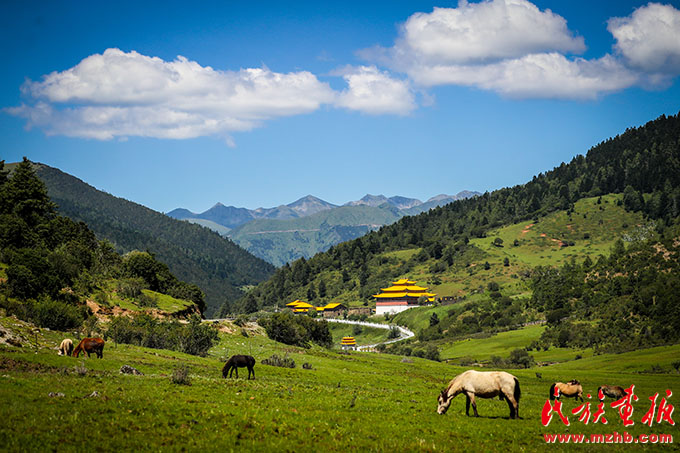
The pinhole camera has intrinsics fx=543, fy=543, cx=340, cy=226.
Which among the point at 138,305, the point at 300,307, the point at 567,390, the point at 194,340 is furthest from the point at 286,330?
the point at 300,307

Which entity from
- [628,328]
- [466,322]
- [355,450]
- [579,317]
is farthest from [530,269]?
[355,450]

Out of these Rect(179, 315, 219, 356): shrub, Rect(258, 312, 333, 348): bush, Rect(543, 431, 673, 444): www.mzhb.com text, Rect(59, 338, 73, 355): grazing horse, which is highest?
Rect(59, 338, 73, 355): grazing horse

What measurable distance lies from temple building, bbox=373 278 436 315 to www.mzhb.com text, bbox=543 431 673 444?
15144cm

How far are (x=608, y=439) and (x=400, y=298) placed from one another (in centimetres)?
15561

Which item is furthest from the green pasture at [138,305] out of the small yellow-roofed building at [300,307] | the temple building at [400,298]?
the small yellow-roofed building at [300,307]

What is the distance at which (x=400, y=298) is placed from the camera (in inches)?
6845

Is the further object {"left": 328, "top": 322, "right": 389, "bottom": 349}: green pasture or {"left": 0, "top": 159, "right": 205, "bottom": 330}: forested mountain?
{"left": 328, "top": 322, "right": 389, "bottom": 349}: green pasture

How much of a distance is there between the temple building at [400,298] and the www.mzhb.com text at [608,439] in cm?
15144

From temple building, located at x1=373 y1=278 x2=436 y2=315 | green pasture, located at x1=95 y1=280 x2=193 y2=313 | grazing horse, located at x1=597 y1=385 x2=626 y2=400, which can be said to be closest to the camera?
grazing horse, located at x1=597 y1=385 x2=626 y2=400

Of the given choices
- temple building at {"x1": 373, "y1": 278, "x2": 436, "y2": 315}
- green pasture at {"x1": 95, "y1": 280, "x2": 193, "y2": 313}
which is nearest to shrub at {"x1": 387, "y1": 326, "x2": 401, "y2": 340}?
temple building at {"x1": 373, "y1": 278, "x2": 436, "y2": 315}

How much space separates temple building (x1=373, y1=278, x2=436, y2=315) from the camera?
6781 inches

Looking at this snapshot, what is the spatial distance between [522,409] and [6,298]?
141ft

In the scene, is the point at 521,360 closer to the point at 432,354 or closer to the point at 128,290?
the point at 432,354

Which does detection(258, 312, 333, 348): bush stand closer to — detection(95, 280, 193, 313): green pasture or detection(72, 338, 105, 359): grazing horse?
detection(95, 280, 193, 313): green pasture
